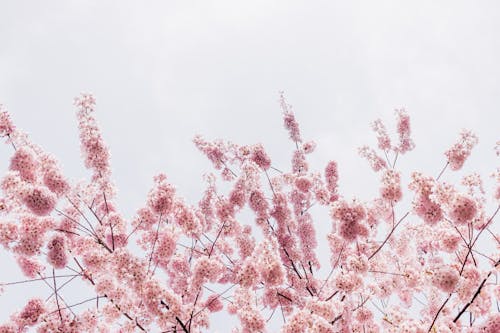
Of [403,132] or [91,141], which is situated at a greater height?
[403,132]

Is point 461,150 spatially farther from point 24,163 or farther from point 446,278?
point 24,163

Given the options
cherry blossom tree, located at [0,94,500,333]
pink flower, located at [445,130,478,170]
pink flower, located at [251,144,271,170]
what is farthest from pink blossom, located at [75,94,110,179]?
pink flower, located at [445,130,478,170]

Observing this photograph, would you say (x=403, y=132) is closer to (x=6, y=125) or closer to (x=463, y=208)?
(x=463, y=208)

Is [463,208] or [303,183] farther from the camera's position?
[303,183]

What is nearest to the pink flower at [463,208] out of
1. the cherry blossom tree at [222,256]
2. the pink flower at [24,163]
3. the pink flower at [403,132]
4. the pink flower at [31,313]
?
the cherry blossom tree at [222,256]

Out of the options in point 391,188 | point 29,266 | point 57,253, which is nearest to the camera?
point 57,253

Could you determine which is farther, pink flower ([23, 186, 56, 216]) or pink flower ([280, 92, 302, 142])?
pink flower ([280, 92, 302, 142])

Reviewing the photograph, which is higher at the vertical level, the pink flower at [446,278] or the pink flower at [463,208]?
the pink flower at [463,208]

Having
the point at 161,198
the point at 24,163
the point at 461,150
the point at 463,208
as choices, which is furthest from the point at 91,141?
the point at 461,150

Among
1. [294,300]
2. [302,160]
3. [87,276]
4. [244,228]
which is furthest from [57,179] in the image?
[302,160]

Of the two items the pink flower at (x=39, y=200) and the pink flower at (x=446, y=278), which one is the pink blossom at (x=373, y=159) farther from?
the pink flower at (x=39, y=200)

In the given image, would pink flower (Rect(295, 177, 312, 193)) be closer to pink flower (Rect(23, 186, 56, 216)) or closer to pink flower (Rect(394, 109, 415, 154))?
pink flower (Rect(394, 109, 415, 154))

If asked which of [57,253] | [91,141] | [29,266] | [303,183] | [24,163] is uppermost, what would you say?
[303,183]

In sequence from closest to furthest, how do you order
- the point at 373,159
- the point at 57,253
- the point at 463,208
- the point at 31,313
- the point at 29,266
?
the point at 463,208 < the point at 57,253 < the point at 31,313 < the point at 29,266 < the point at 373,159
